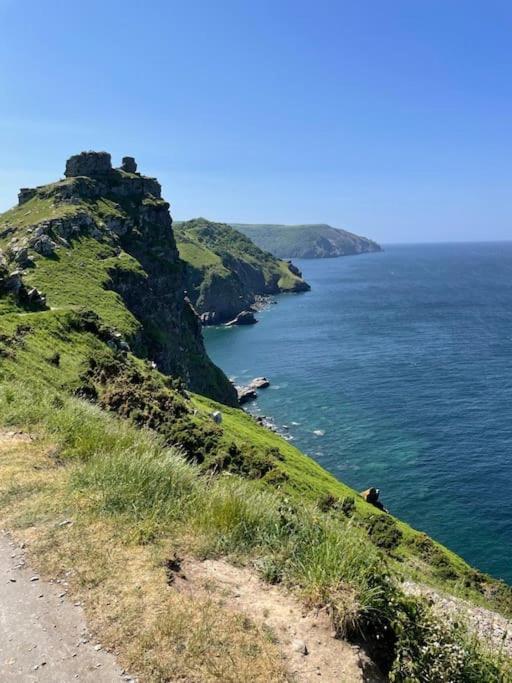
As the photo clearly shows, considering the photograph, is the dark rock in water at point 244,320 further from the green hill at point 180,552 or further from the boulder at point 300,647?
the boulder at point 300,647

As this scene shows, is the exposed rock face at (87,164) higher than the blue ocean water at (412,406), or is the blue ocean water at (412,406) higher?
the exposed rock face at (87,164)

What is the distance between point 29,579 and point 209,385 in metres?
84.3

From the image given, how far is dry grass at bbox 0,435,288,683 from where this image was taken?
298 inches

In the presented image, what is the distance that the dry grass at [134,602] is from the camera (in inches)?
298

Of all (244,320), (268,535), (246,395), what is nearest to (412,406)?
(246,395)

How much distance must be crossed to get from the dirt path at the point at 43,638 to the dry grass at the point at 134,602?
0.22 meters

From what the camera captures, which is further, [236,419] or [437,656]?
[236,419]

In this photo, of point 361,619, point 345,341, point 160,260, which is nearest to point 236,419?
point 160,260

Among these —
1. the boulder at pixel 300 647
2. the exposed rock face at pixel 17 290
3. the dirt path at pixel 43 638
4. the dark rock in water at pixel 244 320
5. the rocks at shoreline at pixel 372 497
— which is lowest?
the rocks at shoreline at pixel 372 497

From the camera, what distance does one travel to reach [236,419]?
69000mm

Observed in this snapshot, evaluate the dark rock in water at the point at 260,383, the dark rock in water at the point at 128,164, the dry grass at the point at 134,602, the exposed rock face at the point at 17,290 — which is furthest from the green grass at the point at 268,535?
the dark rock in water at the point at 128,164

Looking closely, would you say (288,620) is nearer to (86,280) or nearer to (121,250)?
(86,280)

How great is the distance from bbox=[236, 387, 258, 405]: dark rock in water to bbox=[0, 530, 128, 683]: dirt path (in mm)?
91058

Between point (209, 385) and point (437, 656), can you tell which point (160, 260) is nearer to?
point (209, 385)
